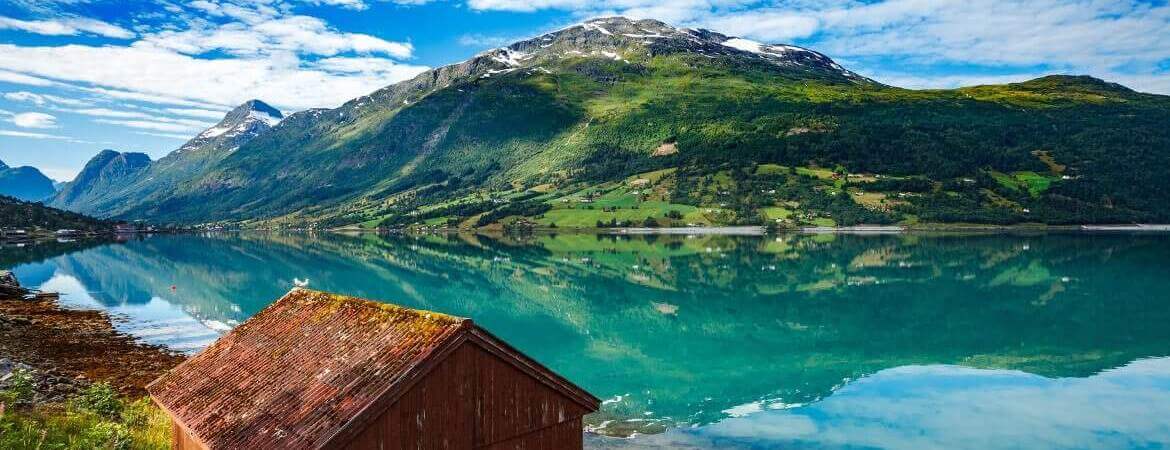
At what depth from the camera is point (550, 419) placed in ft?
45.7

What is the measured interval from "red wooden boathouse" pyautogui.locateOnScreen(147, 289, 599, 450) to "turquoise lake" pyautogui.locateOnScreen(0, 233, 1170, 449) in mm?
15747

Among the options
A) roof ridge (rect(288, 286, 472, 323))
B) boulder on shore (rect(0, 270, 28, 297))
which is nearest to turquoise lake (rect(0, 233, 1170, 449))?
boulder on shore (rect(0, 270, 28, 297))

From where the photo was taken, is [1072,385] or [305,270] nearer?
[1072,385]

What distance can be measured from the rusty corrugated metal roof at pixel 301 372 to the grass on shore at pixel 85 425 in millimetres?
3885

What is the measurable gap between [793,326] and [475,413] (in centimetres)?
5250

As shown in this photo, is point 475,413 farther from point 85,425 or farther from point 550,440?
point 85,425

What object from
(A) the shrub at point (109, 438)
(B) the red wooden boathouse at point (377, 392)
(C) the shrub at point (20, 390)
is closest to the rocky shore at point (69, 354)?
(C) the shrub at point (20, 390)

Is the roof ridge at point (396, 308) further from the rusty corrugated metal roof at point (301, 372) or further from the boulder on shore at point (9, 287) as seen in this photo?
the boulder on shore at point (9, 287)

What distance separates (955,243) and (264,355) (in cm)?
16802

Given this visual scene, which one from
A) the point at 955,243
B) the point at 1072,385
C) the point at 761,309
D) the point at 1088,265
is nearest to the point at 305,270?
the point at 761,309

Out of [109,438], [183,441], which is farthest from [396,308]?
[109,438]

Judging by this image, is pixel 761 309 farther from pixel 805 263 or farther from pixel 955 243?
pixel 955 243

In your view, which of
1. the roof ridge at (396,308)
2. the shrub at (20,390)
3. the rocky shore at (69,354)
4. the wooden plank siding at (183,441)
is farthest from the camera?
the rocky shore at (69,354)

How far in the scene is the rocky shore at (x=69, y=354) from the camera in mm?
30031
